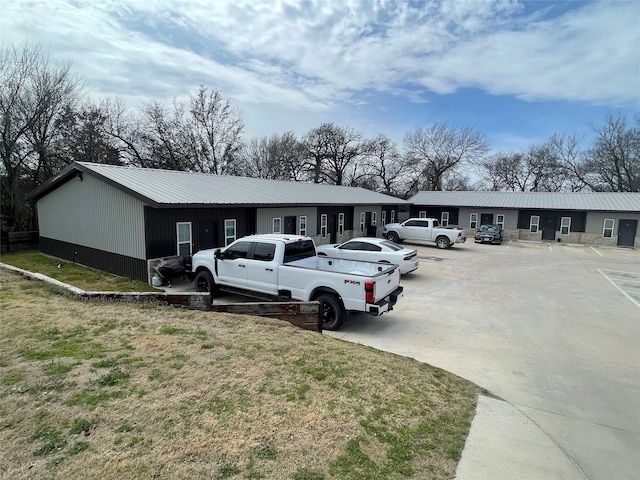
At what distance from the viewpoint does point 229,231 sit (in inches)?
562

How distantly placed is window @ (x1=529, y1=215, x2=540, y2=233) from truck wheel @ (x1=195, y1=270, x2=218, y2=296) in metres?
28.1

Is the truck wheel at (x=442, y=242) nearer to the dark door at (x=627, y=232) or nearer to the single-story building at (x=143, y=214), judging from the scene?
the single-story building at (x=143, y=214)

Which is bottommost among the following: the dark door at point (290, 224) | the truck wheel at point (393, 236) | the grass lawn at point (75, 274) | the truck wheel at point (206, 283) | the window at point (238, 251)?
the grass lawn at point (75, 274)

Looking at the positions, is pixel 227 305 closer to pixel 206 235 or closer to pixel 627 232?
pixel 206 235

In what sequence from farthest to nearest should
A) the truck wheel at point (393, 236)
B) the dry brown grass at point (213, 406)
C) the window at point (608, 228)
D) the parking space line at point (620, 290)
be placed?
the window at point (608, 228) < the truck wheel at point (393, 236) < the parking space line at point (620, 290) < the dry brown grass at point (213, 406)

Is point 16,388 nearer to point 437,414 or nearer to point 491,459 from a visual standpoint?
point 437,414

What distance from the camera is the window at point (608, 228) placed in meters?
26.9

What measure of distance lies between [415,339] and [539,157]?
49.2 m

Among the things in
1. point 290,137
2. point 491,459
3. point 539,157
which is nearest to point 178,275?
point 491,459

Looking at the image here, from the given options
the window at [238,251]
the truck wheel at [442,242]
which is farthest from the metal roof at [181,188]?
the truck wheel at [442,242]

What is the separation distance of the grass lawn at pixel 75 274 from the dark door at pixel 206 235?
247cm

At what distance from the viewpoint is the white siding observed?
1170 cm

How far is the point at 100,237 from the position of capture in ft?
43.2

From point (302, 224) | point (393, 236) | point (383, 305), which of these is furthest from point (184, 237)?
point (393, 236)
